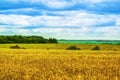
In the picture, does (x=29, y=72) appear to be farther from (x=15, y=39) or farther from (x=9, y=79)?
(x=15, y=39)

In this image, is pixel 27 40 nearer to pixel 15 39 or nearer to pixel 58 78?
pixel 15 39

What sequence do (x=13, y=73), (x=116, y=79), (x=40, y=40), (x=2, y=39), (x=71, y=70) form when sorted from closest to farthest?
(x=116, y=79) < (x=13, y=73) < (x=71, y=70) < (x=2, y=39) < (x=40, y=40)

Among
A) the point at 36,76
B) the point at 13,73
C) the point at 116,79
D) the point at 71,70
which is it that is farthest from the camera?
the point at 71,70

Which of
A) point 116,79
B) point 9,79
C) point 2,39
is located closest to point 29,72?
point 9,79

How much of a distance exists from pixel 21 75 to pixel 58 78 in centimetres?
182

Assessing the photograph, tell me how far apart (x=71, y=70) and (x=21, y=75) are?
267 centimetres

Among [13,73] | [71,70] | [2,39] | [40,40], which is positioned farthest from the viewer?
[40,40]

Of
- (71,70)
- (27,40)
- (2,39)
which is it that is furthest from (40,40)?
(71,70)

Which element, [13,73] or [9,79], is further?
[13,73]

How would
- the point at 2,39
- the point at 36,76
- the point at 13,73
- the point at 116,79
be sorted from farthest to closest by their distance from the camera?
the point at 2,39 → the point at 13,73 → the point at 36,76 → the point at 116,79

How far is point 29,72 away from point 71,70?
2026mm

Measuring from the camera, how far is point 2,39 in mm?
101438

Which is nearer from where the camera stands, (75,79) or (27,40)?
(75,79)

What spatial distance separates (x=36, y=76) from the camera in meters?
11.8
